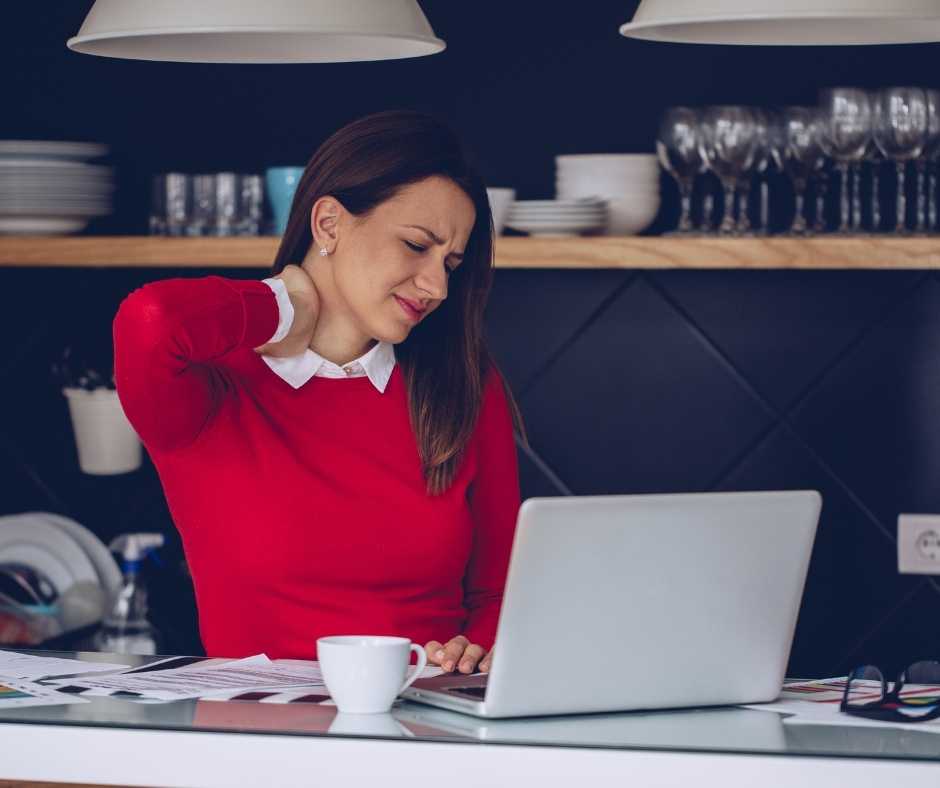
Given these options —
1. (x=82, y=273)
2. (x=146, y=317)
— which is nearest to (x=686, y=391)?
(x=82, y=273)

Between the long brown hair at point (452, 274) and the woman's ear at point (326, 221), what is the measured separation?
0.01 meters

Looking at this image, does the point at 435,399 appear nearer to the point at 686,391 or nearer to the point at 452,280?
the point at 452,280

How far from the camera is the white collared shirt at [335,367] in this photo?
1935mm

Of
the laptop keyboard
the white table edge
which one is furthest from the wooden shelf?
the white table edge

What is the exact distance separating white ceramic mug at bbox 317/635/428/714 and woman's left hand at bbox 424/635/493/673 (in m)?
0.24

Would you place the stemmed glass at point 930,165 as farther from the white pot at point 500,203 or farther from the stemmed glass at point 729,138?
the white pot at point 500,203

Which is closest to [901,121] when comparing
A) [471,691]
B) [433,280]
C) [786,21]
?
[786,21]

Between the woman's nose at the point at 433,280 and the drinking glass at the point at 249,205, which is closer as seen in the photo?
the woman's nose at the point at 433,280

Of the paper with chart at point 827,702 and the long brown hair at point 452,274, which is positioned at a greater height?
the long brown hair at point 452,274

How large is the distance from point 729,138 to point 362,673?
1.33 metres

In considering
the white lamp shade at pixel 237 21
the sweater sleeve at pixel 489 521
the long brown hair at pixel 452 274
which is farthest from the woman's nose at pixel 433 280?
the white lamp shade at pixel 237 21

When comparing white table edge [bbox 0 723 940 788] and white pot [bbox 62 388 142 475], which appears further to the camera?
white pot [bbox 62 388 142 475]

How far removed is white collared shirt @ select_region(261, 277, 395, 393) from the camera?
1.93 metres

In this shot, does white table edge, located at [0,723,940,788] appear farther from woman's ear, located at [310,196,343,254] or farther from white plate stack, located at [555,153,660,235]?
white plate stack, located at [555,153,660,235]
